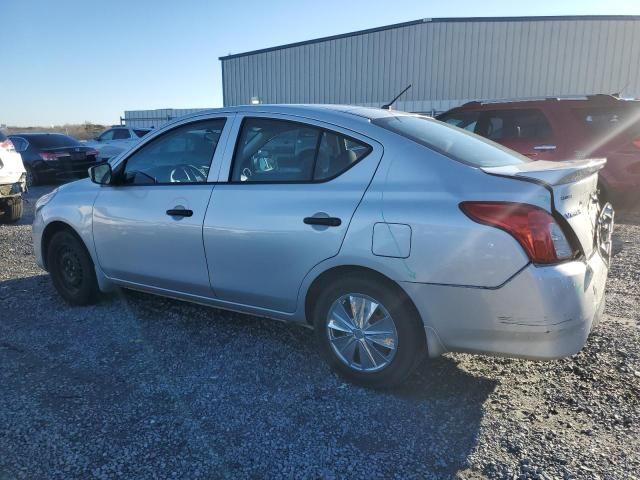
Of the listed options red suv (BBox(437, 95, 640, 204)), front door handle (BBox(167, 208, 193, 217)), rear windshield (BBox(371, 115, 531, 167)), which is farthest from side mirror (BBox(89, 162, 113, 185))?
red suv (BBox(437, 95, 640, 204))

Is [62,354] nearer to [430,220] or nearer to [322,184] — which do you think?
[322,184]

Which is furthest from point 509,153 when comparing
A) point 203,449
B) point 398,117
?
point 203,449

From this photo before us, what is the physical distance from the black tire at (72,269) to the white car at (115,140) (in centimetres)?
1299

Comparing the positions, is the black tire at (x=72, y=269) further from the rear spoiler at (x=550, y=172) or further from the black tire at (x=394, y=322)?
the rear spoiler at (x=550, y=172)

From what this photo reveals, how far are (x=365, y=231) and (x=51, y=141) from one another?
13.3 meters

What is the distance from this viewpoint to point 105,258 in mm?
4211

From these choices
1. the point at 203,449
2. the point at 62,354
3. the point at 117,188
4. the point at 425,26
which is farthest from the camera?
the point at 425,26

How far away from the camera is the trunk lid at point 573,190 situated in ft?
8.52

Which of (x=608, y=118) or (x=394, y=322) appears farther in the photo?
(x=608, y=118)

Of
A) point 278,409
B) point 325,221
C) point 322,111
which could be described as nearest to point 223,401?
point 278,409

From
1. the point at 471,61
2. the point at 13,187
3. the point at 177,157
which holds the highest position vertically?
the point at 471,61

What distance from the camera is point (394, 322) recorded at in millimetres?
2875

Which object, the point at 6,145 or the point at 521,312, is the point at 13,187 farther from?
the point at 521,312

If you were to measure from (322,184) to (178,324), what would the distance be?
184 cm
